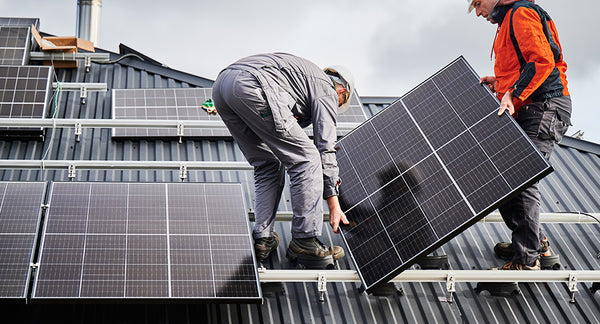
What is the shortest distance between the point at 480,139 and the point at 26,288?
13.6 feet

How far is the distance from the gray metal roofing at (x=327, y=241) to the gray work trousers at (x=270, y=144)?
2.04 ft

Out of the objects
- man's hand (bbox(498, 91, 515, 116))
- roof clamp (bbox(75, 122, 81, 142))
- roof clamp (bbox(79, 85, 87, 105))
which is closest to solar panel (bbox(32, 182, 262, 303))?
roof clamp (bbox(75, 122, 81, 142))

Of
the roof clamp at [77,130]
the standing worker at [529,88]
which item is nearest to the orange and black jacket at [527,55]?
the standing worker at [529,88]

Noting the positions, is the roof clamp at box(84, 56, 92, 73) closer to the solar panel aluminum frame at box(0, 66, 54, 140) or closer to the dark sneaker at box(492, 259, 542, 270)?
the solar panel aluminum frame at box(0, 66, 54, 140)

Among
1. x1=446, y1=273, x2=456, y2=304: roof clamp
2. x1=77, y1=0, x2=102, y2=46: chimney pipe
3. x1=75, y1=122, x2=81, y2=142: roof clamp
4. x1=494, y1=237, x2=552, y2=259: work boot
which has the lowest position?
x1=446, y1=273, x2=456, y2=304: roof clamp

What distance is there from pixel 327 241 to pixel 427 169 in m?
1.40

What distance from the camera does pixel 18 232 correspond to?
637 cm

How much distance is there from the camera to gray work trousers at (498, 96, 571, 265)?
7.17 m

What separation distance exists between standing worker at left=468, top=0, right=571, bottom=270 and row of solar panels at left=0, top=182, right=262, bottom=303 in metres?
2.68

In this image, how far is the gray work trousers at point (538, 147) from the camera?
23.5 ft

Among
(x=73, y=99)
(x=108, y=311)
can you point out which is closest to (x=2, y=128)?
(x=73, y=99)

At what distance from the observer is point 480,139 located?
6953mm

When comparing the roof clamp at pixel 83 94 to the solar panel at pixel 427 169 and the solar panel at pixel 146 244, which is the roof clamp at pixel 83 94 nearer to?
→ the solar panel at pixel 146 244

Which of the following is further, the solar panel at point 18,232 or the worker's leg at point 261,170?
the worker's leg at point 261,170
